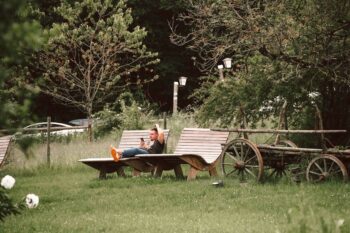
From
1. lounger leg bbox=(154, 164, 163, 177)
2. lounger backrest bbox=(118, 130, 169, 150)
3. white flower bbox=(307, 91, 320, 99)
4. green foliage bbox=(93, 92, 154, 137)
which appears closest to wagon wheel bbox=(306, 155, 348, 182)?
white flower bbox=(307, 91, 320, 99)

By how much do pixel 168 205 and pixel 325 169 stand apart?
11.1 ft

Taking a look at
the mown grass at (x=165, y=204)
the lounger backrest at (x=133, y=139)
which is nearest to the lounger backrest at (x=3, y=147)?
the mown grass at (x=165, y=204)

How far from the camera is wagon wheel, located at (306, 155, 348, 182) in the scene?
1199 cm

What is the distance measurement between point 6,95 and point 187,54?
38.2 m

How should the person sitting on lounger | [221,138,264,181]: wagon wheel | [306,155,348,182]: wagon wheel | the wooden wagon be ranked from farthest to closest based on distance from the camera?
the person sitting on lounger → [221,138,264,181]: wagon wheel → the wooden wagon → [306,155,348,182]: wagon wheel

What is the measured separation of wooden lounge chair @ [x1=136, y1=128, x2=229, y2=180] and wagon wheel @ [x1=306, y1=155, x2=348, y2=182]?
228cm

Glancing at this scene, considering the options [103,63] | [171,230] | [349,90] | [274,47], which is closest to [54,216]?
[171,230]

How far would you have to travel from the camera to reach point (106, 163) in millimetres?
14727

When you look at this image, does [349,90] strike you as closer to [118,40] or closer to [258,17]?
[258,17]

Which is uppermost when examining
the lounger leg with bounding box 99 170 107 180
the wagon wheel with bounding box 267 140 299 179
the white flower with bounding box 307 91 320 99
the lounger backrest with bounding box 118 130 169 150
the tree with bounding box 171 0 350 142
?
the tree with bounding box 171 0 350 142

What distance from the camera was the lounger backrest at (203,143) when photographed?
14.5 meters

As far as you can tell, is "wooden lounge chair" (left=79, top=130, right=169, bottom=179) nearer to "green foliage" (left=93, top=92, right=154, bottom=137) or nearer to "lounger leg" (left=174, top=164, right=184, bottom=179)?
"lounger leg" (left=174, top=164, right=184, bottom=179)

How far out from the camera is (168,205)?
1033 cm

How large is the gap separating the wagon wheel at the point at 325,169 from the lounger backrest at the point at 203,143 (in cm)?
238
